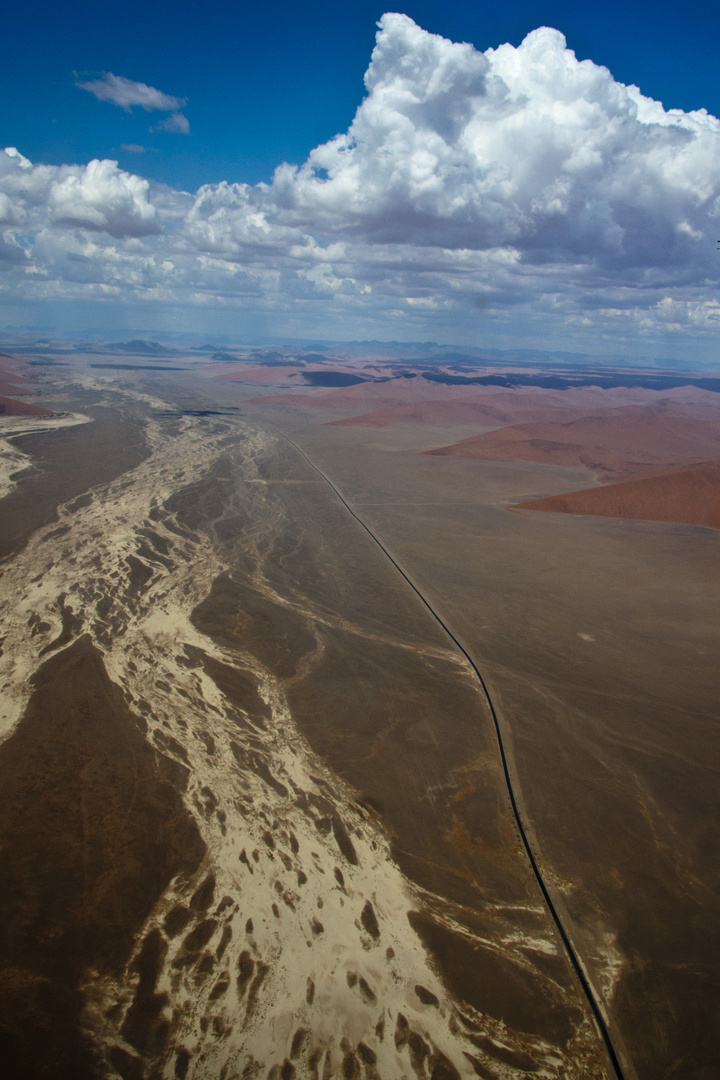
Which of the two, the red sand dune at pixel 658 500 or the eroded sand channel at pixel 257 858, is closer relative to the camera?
the eroded sand channel at pixel 257 858

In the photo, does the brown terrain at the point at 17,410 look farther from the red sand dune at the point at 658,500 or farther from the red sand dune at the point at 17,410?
the red sand dune at the point at 658,500

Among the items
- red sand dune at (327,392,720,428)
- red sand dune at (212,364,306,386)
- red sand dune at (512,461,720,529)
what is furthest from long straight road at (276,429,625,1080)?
red sand dune at (212,364,306,386)

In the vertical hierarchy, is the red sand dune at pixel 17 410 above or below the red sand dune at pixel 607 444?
below

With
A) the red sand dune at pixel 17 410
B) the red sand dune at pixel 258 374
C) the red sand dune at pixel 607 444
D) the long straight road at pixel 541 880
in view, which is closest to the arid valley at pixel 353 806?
the long straight road at pixel 541 880

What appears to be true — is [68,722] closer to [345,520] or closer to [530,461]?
[345,520]

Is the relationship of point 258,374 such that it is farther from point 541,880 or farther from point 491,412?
point 541,880

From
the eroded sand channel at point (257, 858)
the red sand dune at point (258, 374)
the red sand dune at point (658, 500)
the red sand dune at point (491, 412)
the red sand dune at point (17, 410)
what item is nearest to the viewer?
the eroded sand channel at point (257, 858)

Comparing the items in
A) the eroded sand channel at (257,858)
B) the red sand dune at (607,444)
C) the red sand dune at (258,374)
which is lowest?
the eroded sand channel at (257,858)
